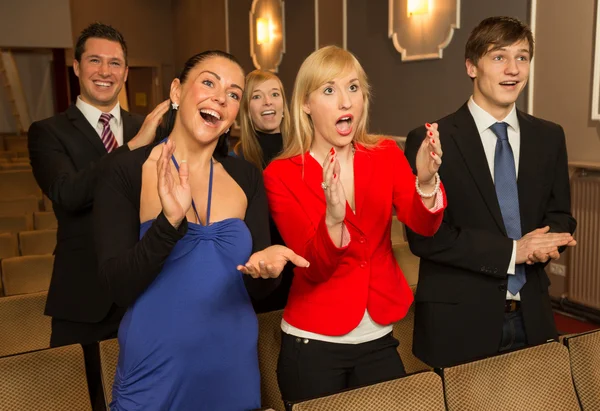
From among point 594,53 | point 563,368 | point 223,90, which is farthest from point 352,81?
point 594,53

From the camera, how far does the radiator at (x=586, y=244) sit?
3.95 metres

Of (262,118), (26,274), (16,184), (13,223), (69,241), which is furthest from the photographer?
(16,184)

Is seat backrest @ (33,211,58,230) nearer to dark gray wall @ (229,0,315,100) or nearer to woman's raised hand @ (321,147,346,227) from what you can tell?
woman's raised hand @ (321,147,346,227)

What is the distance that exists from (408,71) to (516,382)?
13.6 feet

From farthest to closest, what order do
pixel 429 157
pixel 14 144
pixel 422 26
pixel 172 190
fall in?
1. pixel 14 144
2. pixel 422 26
3. pixel 429 157
4. pixel 172 190

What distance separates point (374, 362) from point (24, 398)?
97cm

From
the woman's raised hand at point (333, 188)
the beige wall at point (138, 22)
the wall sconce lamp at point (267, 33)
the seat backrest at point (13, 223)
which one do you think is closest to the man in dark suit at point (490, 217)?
the woman's raised hand at point (333, 188)

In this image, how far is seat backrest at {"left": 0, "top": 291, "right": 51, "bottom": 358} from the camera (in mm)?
2432

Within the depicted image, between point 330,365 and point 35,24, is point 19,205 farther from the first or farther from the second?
point 35,24

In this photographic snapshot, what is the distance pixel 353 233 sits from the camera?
65.3 inches

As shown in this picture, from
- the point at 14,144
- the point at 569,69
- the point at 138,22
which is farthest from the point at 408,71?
the point at 138,22

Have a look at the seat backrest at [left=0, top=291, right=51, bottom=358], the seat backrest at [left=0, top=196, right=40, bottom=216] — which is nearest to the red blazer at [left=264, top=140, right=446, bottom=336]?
the seat backrest at [left=0, top=291, right=51, bottom=358]

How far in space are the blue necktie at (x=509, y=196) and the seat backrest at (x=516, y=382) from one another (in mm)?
227

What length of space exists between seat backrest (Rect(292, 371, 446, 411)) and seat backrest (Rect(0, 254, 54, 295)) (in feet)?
6.42
